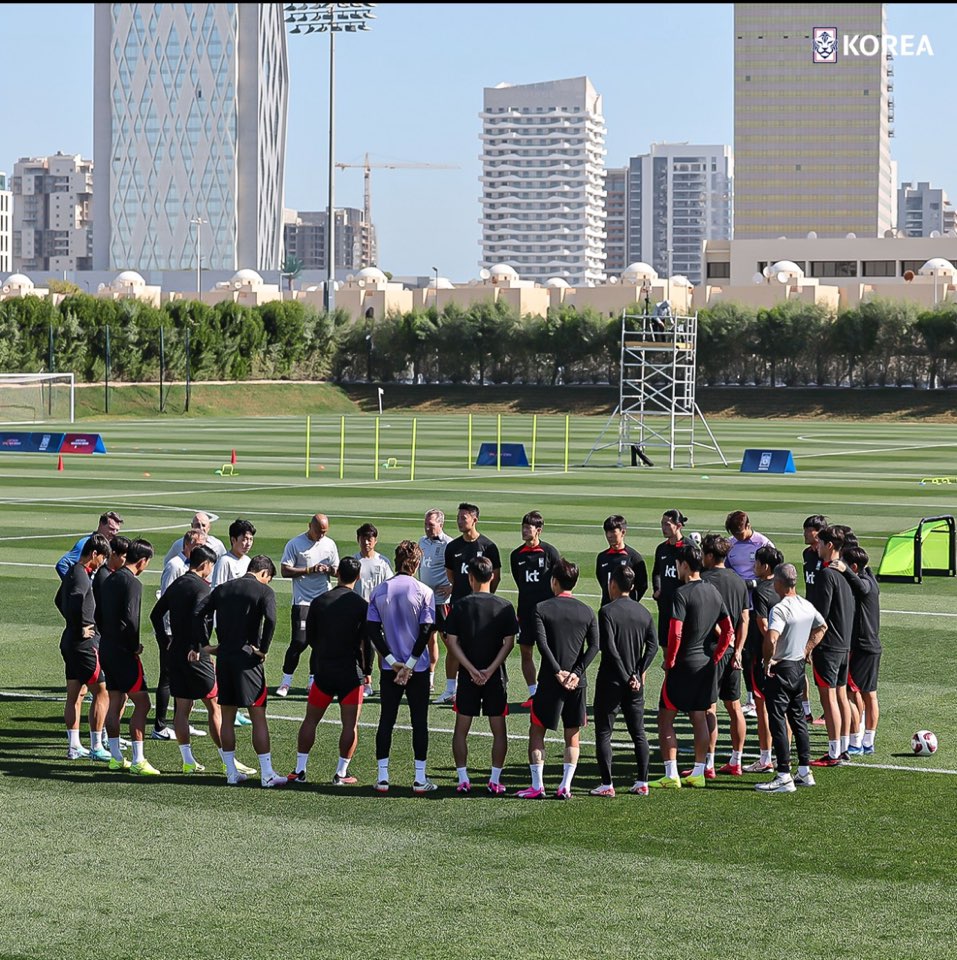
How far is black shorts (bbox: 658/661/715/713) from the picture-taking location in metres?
12.8

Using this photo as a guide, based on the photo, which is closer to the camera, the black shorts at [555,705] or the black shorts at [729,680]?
the black shorts at [555,705]

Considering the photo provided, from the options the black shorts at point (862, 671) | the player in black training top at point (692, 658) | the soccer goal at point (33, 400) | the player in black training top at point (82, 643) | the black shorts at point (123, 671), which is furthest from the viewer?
the soccer goal at point (33, 400)

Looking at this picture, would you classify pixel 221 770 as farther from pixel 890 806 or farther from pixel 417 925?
pixel 890 806

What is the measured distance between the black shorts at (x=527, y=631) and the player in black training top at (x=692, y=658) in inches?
41.0

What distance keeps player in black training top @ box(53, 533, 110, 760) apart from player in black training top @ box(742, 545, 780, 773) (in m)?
5.26

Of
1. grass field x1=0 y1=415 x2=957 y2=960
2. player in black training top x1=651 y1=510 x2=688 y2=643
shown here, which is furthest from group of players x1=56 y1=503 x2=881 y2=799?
player in black training top x1=651 y1=510 x2=688 y2=643

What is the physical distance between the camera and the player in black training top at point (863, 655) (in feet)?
46.2

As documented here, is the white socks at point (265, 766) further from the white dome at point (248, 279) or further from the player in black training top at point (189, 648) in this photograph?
the white dome at point (248, 279)

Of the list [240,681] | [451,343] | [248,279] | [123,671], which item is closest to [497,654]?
[240,681]

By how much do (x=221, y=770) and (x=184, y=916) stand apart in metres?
3.74

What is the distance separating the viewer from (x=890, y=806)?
12.3 meters

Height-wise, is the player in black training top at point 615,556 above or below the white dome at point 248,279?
below

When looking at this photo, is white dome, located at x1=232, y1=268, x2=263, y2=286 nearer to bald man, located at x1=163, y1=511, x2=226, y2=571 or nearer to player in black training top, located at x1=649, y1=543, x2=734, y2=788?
bald man, located at x1=163, y1=511, x2=226, y2=571

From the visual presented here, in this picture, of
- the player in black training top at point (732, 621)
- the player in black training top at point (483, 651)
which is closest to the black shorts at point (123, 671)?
the player in black training top at point (483, 651)
